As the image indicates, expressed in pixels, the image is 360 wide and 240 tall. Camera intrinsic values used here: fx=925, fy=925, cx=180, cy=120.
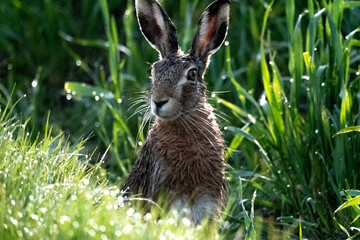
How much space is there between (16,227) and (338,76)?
2335 mm

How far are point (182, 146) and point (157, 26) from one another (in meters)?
0.83

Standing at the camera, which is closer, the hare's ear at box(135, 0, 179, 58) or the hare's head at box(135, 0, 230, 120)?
the hare's head at box(135, 0, 230, 120)

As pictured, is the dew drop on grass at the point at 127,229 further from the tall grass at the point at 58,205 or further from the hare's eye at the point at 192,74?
the hare's eye at the point at 192,74

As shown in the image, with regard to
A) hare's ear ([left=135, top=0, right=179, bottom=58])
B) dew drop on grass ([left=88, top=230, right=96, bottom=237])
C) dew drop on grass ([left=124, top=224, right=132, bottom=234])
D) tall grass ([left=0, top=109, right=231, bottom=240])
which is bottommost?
tall grass ([left=0, top=109, right=231, bottom=240])

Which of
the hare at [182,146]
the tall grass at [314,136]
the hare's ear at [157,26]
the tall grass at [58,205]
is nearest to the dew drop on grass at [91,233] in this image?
the tall grass at [58,205]

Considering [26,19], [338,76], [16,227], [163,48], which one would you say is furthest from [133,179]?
[26,19]

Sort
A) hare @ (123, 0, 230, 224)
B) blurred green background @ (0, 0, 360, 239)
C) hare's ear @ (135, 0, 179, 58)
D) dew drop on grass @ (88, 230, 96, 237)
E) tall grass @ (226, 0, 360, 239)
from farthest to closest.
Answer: hare's ear @ (135, 0, 179, 58) < blurred green background @ (0, 0, 360, 239) < tall grass @ (226, 0, 360, 239) < hare @ (123, 0, 230, 224) < dew drop on grass @ (88, 230, 96, 237)

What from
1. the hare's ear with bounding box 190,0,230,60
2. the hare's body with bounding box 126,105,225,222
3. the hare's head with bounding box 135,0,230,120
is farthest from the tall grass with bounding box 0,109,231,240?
the hare's ear with bounding box 190,0,230,60

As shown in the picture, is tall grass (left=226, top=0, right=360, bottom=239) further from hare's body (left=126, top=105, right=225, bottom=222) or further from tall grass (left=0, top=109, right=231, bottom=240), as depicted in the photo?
tall grass (left=0, top=109, right=231, bottom=240)

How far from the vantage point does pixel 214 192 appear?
4742 mm

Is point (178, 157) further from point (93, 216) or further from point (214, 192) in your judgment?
point (93, 216)

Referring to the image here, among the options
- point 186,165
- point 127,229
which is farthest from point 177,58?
point 127,229

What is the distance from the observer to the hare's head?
474 cm

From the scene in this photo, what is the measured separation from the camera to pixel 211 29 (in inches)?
205
